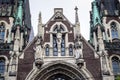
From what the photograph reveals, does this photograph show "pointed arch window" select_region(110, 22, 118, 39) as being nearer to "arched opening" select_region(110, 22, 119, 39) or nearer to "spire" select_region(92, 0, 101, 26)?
"arched opening" select_region(110, 22, 119, 39)

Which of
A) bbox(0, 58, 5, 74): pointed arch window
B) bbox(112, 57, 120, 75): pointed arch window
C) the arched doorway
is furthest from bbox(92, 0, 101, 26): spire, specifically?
bbox(0, 58, 5, 74): pointed arch window

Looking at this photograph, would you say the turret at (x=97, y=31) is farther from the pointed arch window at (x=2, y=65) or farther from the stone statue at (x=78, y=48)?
the pointed arch window at (x=2, y=65)

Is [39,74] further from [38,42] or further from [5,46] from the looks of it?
[5,46]

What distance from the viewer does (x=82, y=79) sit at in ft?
98.0

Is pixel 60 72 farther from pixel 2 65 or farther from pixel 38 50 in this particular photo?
pixel 2 65

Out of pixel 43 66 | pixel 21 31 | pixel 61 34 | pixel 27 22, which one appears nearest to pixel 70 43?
pixel 61 34

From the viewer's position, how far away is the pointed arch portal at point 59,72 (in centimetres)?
2997

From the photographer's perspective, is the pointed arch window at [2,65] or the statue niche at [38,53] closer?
the statue niche at [38,53]

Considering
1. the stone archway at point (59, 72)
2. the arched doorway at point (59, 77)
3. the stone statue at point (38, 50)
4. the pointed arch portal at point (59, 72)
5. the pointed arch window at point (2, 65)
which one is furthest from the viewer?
the pointed arch window at point (2, 65)

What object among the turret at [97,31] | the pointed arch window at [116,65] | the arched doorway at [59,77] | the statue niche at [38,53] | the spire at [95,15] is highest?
the spire at [95,15]

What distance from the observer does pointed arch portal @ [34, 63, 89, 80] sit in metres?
30.0

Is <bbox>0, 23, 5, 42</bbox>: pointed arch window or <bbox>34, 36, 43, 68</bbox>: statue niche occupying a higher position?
<bbox>0, 23, 5, 42</bbox>: pointed arch window

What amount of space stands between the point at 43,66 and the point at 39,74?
84cm

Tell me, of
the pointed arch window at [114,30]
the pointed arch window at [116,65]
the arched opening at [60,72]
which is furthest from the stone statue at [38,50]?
the pointed arch window at [114,30]
